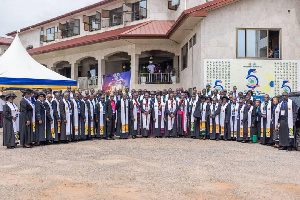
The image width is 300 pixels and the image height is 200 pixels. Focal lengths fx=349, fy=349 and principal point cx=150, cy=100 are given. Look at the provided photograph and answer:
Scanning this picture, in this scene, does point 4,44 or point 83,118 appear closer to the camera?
point 83,118

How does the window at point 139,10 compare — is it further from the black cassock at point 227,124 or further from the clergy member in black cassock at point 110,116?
the black cassock at point 227,124

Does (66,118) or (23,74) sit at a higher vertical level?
→ (23,74)

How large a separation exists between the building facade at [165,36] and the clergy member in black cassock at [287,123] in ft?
18.0

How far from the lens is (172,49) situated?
73.8 ft

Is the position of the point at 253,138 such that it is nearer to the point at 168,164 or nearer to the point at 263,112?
the point at 263,112

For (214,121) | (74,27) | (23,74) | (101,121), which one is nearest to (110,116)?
(101,121)

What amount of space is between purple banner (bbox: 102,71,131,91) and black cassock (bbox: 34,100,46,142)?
11.0 m

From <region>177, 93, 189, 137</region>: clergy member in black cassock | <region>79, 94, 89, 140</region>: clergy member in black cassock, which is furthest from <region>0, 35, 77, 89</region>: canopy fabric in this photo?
<region>177, 93, 189, 137</region>: clergy member in black cassock

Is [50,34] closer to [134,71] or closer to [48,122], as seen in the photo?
[134,71]

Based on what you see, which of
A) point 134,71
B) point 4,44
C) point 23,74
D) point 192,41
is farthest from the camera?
point 4,44

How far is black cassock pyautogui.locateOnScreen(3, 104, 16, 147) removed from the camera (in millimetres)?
11117

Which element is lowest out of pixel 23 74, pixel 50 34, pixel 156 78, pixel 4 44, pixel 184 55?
pixel 23 74

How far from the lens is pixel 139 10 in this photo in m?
24.5

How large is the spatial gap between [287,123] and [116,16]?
17866mm
